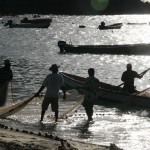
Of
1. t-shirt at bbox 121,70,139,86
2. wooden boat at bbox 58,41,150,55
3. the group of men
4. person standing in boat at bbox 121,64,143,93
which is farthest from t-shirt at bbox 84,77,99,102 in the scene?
wooden boat at bbox 58,41,150,55

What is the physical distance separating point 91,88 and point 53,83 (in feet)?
4.45

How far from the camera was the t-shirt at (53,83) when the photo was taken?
1573 centimetres

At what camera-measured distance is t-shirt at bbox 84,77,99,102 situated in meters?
16.2

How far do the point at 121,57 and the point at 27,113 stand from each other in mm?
36365

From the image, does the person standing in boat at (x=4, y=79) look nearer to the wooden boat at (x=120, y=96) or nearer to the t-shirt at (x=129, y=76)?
the wooden boat at (x=120, y=96)

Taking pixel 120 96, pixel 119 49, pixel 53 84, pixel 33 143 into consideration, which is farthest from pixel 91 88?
pixel 119 49

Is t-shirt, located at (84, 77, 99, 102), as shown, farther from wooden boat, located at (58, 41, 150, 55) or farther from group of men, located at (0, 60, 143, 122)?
wooden boat, located at (58, 41, 150, 55)

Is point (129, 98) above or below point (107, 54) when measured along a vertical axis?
below

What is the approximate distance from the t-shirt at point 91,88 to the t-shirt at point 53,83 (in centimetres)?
95

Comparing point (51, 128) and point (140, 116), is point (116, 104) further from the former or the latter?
point (51, 128)

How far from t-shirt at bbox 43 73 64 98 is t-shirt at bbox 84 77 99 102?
0.95 m

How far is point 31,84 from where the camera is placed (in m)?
31.9

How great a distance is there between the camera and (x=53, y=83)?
1577cm

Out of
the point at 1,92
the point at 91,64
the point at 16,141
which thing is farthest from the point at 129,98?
the point at 91,64
